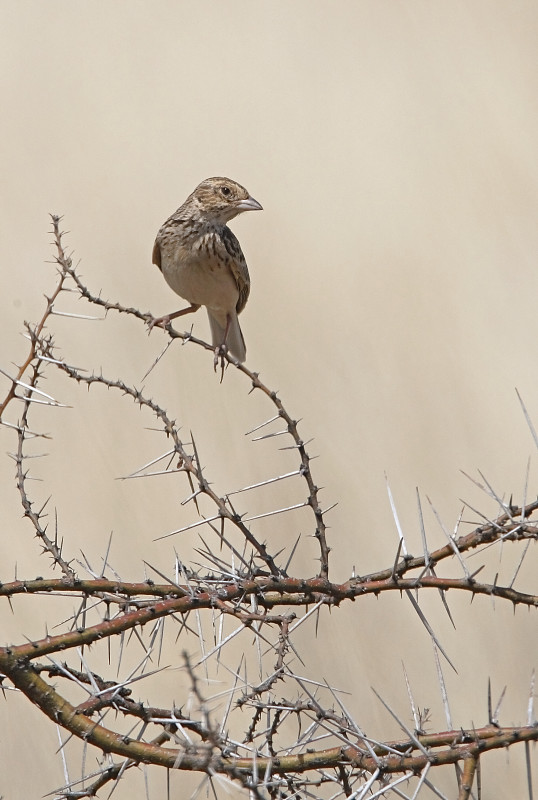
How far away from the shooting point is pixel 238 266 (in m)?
4.86

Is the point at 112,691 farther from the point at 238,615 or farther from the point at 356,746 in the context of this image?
the point at 356,746

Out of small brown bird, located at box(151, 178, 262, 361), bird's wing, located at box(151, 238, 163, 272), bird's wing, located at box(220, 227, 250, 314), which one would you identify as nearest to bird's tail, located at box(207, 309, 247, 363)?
small brown bird, located at box(151, 178, 262, 361)

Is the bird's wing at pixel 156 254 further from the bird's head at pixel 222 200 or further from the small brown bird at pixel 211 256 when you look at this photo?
the bird's head at pixel 222 200

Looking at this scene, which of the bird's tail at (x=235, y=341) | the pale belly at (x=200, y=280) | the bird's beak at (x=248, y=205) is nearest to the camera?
the pale belly at (x=200, y=280)

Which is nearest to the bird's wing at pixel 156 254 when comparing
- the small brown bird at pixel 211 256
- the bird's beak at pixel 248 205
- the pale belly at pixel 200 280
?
the small brown bird at pixel 211 256

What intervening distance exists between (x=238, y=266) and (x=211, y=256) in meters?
0.18

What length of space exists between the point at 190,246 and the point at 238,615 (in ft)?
10.4

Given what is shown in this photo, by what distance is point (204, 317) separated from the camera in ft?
17.6

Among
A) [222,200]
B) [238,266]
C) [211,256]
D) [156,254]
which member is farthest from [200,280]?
[222,200]

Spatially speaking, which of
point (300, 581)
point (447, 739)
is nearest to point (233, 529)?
point (300, 581)

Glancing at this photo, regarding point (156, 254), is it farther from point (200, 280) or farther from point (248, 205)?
point (248, 205)

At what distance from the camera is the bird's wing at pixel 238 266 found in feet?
15.9

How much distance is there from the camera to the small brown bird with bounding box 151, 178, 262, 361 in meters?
4.69

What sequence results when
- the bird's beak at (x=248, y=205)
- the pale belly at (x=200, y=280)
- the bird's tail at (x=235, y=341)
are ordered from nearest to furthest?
1. the pale belly at (x=200, y=280)
2. the bird's beak at (x=248, y=205)
3. the bird's tail at (x=235, y=341)
